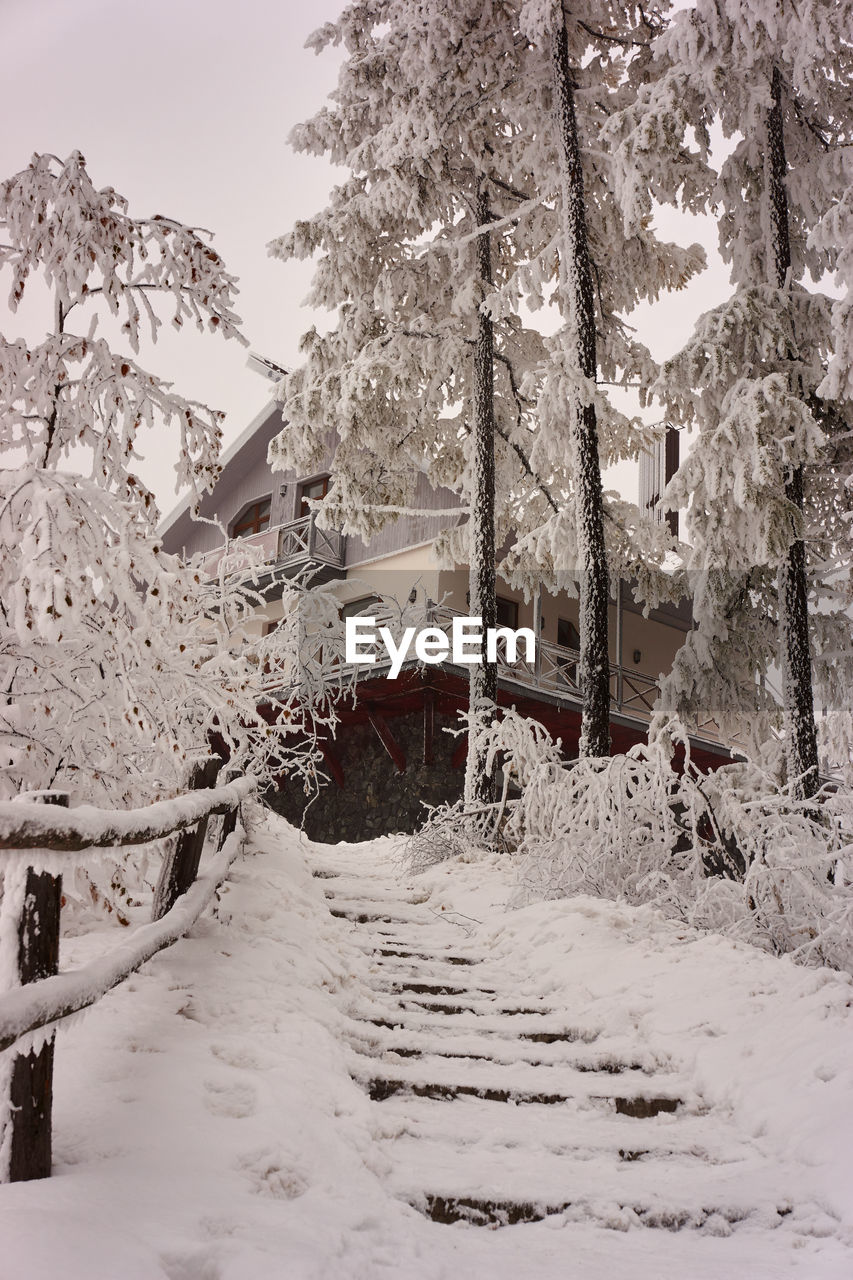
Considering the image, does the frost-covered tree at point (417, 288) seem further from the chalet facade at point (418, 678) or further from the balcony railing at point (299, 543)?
the balcony railing at point (299, 543)

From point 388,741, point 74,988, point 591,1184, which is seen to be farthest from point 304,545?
point 74,988

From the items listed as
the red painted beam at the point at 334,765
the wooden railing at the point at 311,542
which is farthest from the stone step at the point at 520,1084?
the wooden railing at the point at 311,542

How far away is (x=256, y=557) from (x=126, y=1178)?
246 inches

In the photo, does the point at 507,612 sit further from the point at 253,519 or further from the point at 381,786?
the point at 253,519

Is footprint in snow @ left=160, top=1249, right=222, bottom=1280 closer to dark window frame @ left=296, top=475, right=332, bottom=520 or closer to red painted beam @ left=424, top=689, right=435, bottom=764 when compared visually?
red painted beam @ left=424, top=689, right=435, bottom=764

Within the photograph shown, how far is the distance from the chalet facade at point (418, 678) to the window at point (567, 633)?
0.03 metres

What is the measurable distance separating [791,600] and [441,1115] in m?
8.87

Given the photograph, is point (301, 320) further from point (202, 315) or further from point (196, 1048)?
point (196, 1048)

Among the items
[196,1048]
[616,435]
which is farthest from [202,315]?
[616,435]

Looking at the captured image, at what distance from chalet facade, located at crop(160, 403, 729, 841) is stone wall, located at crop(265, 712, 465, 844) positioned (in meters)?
0.02

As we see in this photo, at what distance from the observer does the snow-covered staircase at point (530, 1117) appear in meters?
3.20

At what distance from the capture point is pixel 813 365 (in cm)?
1168

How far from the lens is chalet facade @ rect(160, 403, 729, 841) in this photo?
16031mm

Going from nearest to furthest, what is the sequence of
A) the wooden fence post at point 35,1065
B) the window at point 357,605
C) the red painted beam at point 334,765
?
1. the wooden fence post at point 35,1065
2. the red painted beam at point 334,765
3. the window at point 357,605
